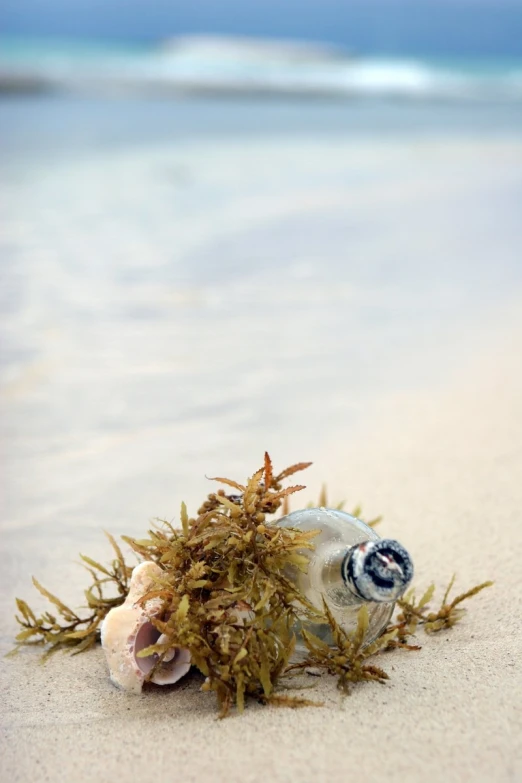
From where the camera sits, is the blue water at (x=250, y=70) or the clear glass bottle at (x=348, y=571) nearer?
the clear glass bottle at (x=348, y=571)

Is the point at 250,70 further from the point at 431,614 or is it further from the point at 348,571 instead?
the point at 348,571

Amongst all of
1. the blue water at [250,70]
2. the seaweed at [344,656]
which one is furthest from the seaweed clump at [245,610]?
the blue water at [250,70]

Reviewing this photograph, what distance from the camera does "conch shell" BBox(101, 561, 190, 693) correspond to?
1.41 metres

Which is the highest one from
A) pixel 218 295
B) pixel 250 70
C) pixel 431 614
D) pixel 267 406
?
pixel 250 70

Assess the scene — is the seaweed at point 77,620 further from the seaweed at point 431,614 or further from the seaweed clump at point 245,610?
the seaweed at point 431,614

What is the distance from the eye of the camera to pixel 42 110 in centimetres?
970

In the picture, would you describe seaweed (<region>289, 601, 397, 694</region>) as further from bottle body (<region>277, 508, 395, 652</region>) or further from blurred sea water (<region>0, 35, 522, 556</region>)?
blurred sea water (<region>0, 35, 522, 556</region>)

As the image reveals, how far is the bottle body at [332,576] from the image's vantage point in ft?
4.49

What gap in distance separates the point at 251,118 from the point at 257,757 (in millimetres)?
9152

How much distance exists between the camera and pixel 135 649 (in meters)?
1.42

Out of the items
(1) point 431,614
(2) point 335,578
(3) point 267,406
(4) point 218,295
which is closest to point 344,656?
(2) point 335,578

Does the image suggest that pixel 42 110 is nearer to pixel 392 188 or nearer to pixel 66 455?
pixel 392 188

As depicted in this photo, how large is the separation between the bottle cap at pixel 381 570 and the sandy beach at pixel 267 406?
176 millimetres

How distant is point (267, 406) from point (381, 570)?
1809 mm
